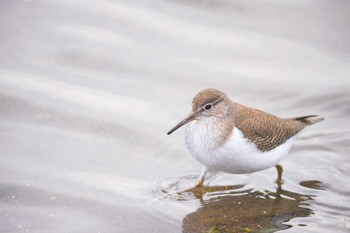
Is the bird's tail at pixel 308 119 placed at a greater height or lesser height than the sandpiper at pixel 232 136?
greater

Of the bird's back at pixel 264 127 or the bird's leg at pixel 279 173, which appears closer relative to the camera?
the bird's back at pixel 264 127

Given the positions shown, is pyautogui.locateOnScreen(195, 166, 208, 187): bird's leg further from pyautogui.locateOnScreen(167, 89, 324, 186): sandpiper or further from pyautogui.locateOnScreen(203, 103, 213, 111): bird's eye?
pyautogui.locateOnScreen(203, 103, 213, 111): bird's eye

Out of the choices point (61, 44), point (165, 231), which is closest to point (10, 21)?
point (61, 44)

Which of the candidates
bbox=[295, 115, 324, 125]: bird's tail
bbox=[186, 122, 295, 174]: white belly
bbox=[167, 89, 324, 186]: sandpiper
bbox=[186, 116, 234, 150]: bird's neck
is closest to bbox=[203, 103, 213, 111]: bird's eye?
bbox=[167, 89, 324, 186]: sandpiper

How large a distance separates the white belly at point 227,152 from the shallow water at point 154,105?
→ 39 centimetres

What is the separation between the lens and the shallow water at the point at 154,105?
6676 mm

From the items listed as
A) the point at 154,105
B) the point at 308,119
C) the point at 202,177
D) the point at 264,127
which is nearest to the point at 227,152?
the point at 202,177

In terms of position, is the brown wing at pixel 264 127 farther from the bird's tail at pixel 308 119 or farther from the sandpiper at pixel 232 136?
the bird's tail at pixel 308 119

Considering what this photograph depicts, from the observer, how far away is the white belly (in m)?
6.87

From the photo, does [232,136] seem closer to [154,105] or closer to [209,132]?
[209,132]

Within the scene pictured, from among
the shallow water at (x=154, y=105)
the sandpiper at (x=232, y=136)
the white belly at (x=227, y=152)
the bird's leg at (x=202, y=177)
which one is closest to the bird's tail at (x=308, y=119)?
the sandpiper at (x=232, y=136)

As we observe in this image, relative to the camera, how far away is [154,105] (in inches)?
356

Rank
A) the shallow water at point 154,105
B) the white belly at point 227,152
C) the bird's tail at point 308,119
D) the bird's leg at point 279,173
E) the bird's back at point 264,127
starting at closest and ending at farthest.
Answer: the shallow water at point 154,105, the white belly at point 227,152, the bird's back at point 264,127, the bird's leg at point 279,173, the bird's tail at point 308,119

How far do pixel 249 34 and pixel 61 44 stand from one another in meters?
3.28
